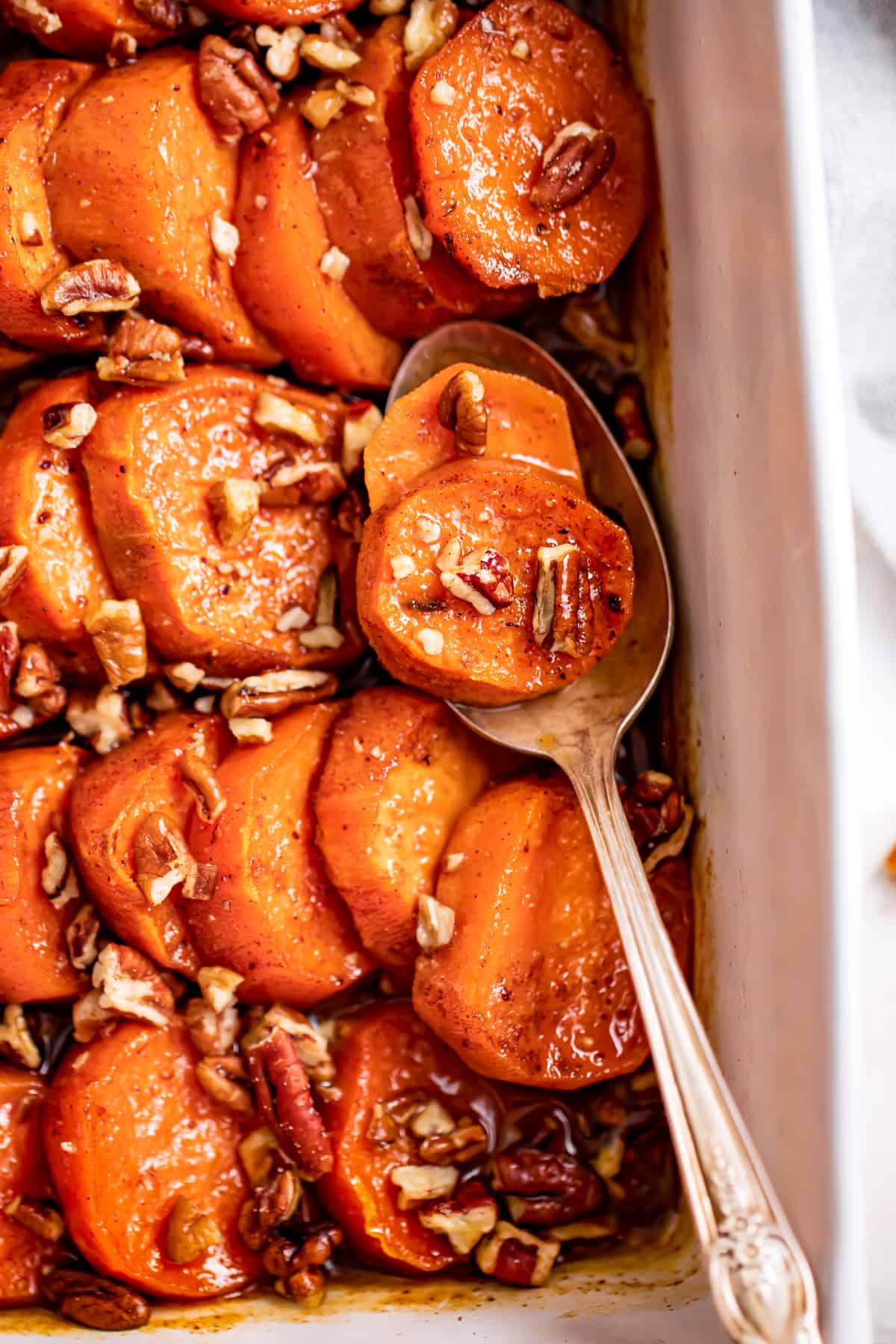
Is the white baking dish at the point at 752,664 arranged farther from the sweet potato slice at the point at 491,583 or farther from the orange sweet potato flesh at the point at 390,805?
the orange sweet potato flesh at the point at 390,805

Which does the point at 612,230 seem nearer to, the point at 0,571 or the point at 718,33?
the point at 718,33

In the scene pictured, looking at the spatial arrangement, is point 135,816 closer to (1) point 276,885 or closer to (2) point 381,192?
(1) point 276,885

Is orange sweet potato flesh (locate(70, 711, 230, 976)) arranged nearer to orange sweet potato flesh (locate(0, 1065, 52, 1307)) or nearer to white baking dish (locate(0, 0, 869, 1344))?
orange sweet potato flesh (locate(0, 1065, 52, 1307))

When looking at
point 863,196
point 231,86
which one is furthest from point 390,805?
point 863,196

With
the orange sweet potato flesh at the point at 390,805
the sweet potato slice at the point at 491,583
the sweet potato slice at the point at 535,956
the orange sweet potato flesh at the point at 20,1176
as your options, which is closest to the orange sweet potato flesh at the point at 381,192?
the sweet potato slice at the point at 491,583

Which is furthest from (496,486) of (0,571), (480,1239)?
(480,1239)

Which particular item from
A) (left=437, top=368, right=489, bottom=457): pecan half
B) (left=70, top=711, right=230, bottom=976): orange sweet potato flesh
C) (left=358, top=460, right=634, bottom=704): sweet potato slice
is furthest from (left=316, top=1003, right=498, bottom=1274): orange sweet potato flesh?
(left=437, top=368, right=489, bottom=457): pecan half
